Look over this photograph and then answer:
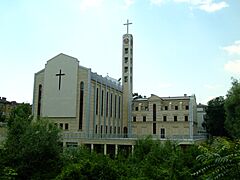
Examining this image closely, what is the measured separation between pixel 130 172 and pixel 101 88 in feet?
131

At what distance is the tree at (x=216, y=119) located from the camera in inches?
2589

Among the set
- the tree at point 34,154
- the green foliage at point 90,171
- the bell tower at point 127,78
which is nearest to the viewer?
the green foliage at point 90,171

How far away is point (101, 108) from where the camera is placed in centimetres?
5619

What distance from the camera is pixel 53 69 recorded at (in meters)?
55.0

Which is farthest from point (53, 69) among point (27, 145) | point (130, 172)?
point (130, 172)

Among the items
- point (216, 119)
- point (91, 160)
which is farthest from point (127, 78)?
point (91, 160)

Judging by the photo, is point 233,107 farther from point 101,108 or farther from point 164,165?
point 164,165

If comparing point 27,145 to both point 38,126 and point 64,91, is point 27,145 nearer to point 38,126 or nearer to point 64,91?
point 38,126

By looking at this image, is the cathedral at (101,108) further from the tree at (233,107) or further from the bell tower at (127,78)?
the tree at (233,107)

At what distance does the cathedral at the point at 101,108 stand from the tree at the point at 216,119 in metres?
5.90

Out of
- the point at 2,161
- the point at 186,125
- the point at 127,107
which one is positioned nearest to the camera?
the point at 2,161

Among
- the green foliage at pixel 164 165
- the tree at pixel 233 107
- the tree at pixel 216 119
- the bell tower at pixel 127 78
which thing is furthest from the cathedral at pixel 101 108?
the green foliage at pixel 164 165

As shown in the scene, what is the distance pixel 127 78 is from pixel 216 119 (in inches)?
840

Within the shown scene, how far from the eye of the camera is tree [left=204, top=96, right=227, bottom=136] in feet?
216
